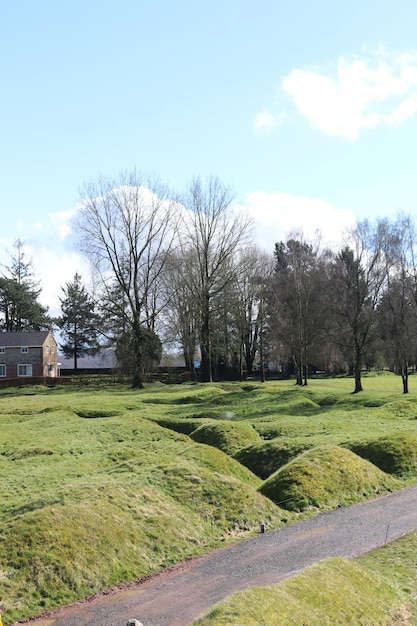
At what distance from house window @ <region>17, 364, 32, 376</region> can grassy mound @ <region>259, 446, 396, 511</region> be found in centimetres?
7349

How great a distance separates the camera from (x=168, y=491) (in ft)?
57.5

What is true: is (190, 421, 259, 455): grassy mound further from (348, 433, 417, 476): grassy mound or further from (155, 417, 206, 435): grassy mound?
(348, 433, 417, 476): grassy mound

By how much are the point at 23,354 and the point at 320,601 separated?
83.0 meters

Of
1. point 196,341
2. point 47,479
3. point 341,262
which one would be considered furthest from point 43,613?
point 196,341

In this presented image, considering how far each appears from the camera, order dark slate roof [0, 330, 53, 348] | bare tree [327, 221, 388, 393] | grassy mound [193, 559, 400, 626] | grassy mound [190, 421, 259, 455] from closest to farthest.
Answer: grassy mound [193, 559, 400, 626]
grassy mound [190, 421, 259, 455]
bare tree [327, 221, 388, 393]
dark slate roof [0, 330, 53, 348]

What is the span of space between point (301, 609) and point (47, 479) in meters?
12.6

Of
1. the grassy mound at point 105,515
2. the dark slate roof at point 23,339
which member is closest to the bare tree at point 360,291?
the grassy mound at point 105,515

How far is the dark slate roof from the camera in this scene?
287 feet

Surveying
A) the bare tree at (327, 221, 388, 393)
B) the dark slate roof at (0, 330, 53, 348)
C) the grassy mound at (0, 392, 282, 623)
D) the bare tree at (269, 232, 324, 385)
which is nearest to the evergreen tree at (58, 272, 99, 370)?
the dark slate roof at (0, 330, 53, 348)

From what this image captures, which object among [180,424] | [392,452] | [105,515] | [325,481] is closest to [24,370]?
[180,424]

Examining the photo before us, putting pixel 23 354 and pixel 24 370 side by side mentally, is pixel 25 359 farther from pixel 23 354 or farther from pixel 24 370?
pixel 24 370

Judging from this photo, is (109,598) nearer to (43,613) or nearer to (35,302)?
(43,613)

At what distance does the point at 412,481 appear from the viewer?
21.5 m

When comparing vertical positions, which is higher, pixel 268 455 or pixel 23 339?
pixel 23 339
